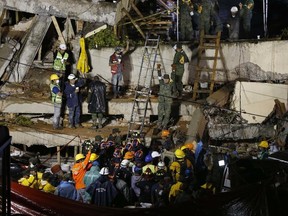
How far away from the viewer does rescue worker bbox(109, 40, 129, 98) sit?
18283 millimetres

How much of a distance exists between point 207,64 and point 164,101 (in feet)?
8.76

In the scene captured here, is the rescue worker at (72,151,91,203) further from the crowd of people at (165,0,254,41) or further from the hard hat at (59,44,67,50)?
the crowd of people at (165,0,254,41)

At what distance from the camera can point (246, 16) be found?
773 inches

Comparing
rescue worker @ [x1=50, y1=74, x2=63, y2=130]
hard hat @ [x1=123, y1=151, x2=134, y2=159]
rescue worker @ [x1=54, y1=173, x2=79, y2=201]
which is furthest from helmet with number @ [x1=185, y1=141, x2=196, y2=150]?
rescue worker @ [x1=50, y1=74, x2=63, y2=130]

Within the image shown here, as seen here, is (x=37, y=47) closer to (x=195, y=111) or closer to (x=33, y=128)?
(x=33, y=128)

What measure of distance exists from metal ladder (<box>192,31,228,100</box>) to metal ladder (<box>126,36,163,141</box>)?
1.32m

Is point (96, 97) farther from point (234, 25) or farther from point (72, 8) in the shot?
point (234, 25)

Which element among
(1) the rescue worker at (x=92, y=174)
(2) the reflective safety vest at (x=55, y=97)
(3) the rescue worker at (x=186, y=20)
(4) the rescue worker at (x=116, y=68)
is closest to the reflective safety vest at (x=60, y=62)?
(2) the reflective safety vest at (x=55, y=97)

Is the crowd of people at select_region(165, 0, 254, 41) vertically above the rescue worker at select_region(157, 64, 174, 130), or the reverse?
the crowd of people at select_region(165, 0, 254, 41)

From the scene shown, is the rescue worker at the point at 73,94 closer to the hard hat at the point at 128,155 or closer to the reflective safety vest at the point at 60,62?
the reflective safety vest at the point at 60,62

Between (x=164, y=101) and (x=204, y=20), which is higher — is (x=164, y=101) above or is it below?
below

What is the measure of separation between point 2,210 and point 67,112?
37.0 feet

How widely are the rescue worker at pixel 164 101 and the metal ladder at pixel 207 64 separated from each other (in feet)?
4.29

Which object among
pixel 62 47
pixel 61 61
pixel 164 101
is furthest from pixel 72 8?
pixel 164 101
